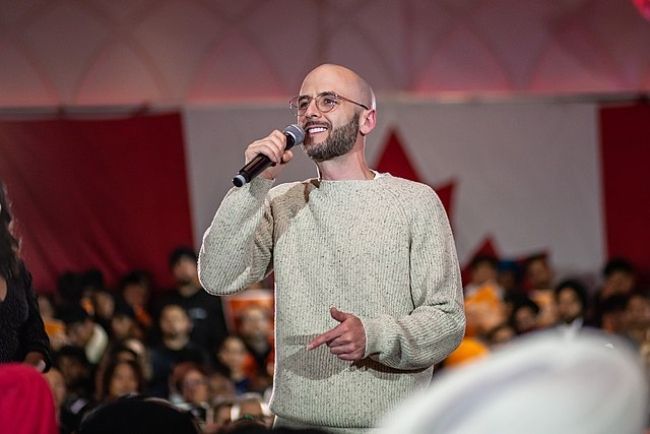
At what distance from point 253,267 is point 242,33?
19.3ft

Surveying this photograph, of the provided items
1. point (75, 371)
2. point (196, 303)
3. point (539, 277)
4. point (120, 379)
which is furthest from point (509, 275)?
point (120, 379)

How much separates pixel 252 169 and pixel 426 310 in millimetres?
456

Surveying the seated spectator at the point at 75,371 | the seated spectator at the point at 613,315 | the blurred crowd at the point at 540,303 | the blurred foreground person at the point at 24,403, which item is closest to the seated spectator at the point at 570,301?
the blurred crowd at the point at 540,303

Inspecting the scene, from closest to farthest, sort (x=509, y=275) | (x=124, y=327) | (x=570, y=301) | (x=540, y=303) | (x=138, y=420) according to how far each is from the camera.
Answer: (x=138, y=420) < (x=124, y=327) < (x=540, y=303) < (x=570, y=301) < (x=509, y=275)

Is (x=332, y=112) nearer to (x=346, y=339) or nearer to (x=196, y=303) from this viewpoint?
(x=346, y=339)

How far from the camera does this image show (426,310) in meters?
2.47

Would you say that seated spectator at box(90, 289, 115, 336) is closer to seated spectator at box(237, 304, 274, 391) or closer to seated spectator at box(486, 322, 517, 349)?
seated spectator at box(237, 304, 274, 391)

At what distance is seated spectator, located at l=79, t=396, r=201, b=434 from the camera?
1.92 metres

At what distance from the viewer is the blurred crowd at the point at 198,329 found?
531cm

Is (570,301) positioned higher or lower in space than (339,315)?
lower

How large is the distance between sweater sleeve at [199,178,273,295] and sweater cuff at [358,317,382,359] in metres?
0.30

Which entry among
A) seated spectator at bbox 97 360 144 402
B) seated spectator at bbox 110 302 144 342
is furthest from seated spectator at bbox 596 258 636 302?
seated spectator at bbox 97 360 144 402

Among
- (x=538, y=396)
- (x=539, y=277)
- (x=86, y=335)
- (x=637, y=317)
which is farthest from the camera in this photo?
(x=539, y=277)

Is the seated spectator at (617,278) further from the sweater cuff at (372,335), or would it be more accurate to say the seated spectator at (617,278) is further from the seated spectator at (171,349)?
the sweater cuff at (372,335)
